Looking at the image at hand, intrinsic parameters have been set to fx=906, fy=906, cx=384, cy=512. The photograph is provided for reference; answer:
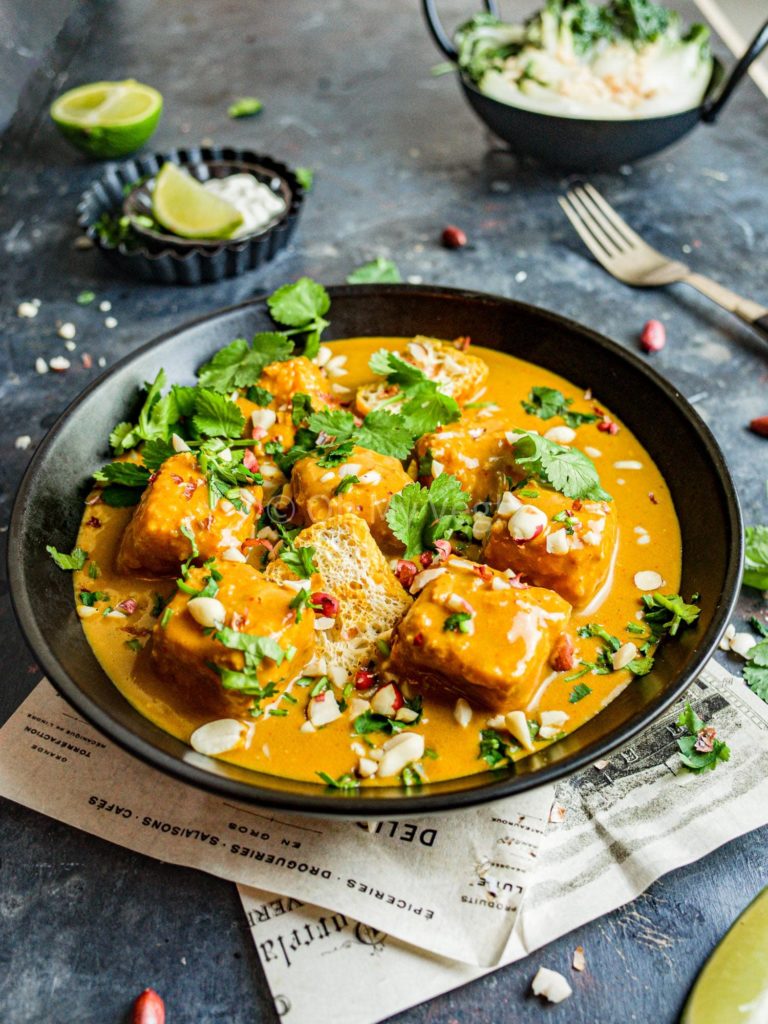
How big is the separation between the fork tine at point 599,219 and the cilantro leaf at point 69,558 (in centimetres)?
316

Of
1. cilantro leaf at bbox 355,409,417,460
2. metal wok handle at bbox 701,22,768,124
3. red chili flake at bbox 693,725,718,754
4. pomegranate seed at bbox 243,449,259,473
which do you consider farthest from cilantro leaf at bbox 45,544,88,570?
metal wok handle at bbox 701,22,768,124

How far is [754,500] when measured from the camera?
3520 mm

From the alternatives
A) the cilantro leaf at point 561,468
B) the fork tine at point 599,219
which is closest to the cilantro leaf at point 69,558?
the cilantro leaf at point 561,468

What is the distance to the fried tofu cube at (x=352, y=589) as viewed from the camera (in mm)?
2670

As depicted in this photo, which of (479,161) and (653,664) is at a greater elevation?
(653,664)

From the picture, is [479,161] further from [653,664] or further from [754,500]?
[653,664]

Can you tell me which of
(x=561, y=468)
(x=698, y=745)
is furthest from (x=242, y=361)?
(x=698, y=745)

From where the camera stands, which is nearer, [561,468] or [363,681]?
[363,681]

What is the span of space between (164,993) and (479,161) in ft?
15.9

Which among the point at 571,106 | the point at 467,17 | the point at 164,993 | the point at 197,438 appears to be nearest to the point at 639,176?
the point at 571,106

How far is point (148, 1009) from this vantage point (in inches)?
87.8

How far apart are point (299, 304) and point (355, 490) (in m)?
1.04

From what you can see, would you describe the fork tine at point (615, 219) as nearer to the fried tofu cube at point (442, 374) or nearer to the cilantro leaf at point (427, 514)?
the fried tofu cube at point (442, 374)

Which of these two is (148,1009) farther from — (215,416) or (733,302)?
(733,302)
